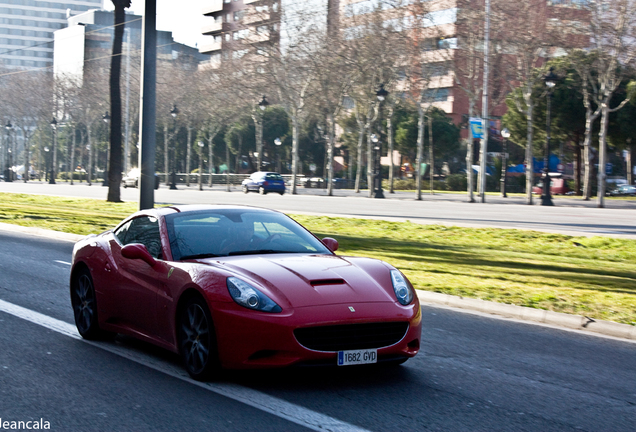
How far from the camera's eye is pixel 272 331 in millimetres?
5824

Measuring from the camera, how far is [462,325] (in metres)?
9.58

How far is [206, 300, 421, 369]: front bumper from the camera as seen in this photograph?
5.82 metres

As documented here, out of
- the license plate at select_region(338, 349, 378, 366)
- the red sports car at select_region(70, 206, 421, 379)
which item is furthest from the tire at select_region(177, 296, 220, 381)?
the license plate at select_region(338, 349, 378, 366)

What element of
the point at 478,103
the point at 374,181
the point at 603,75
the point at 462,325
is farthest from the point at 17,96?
the point at 462,325

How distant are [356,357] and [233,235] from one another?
1.78 metres

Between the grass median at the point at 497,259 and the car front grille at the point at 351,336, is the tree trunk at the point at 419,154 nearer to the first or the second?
the grass median at the point at 497,259

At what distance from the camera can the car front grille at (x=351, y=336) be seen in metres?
5.89

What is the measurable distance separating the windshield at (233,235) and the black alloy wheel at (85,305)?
1.34 meters

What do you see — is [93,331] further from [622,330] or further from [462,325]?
[622,330]

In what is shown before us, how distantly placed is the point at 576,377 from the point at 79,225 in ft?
66.6

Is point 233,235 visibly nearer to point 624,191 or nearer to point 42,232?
point 42,232

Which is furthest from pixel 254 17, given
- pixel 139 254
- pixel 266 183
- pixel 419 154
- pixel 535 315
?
pixel 139 254

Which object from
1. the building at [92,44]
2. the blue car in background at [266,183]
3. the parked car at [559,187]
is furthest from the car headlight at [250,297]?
the building at [92,44]

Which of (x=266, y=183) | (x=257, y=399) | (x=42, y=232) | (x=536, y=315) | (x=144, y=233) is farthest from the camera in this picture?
(x=266, y=183)
